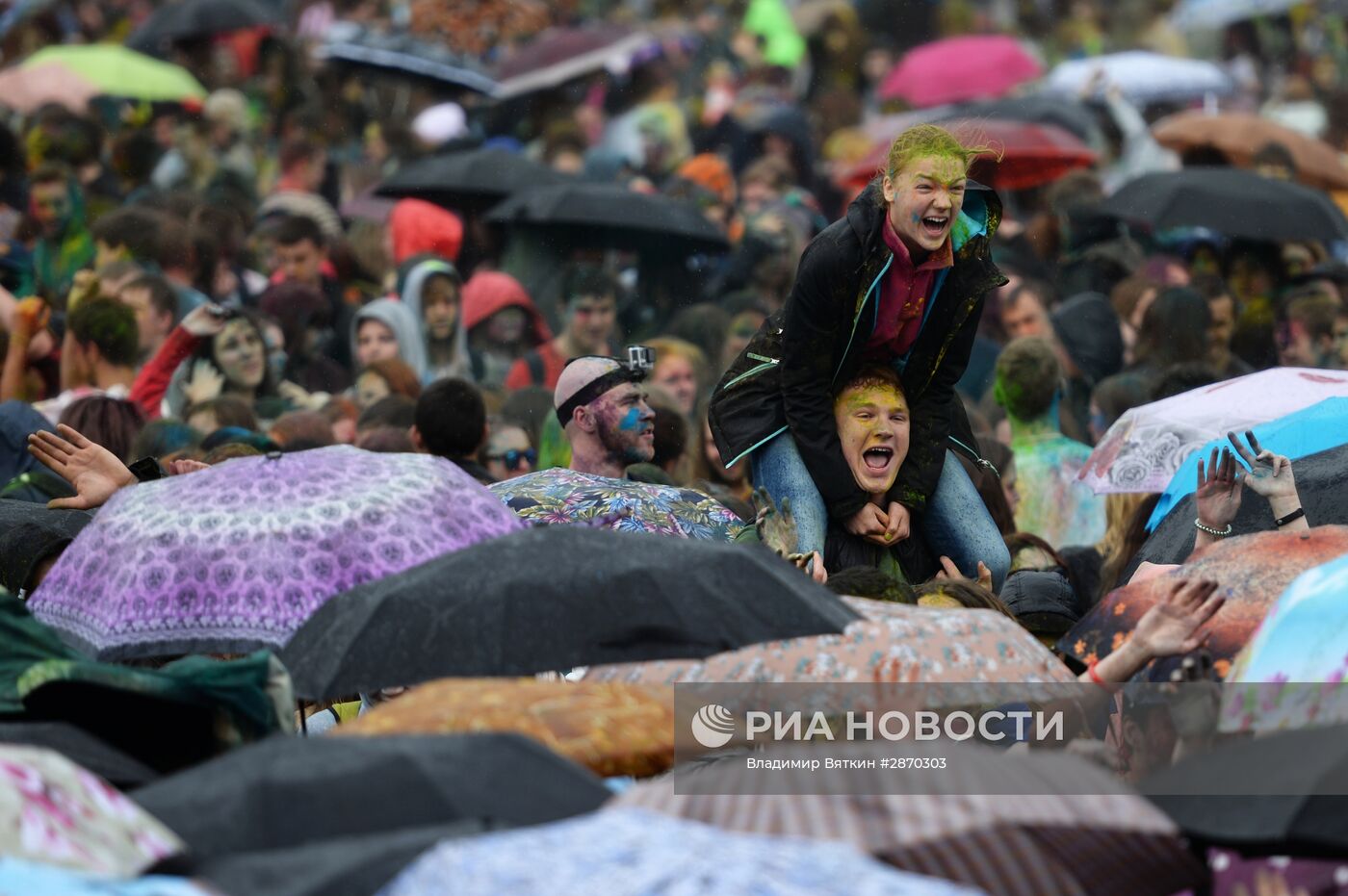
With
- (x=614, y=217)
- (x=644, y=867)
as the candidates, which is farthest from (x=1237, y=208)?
(x=644, y=867)

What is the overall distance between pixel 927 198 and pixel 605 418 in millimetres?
1900

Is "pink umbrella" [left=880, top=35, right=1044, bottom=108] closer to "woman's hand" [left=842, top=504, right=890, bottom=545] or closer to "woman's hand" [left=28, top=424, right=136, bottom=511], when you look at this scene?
"woman's hand" [left=842, top=504, right=890, bottom=545]

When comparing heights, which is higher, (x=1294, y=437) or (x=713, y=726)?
(x=1294, y=437)

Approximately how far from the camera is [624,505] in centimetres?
721

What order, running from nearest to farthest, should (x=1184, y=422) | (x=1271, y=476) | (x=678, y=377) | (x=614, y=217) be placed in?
(x=1271, y=476) → (x=1184, y=422) → (x=678, y=377) → (x=614, y=217)

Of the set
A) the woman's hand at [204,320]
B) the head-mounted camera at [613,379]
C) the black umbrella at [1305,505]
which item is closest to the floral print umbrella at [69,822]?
the black umbrella at [1305,505]

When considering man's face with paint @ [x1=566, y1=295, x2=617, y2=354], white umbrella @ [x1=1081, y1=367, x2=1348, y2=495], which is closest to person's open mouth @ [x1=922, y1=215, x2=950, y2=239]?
white umbrella @ [x1=1081, y1=367, x2=1348, y2=495]

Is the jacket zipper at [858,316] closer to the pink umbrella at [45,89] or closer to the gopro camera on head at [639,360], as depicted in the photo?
the gopro camera on head at [639,360]

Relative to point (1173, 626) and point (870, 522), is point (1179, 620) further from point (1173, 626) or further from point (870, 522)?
point (870, 522)

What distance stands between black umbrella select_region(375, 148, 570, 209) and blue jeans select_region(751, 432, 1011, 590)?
7606 mm

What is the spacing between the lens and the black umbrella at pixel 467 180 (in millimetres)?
14234

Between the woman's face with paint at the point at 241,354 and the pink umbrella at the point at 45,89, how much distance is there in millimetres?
6406

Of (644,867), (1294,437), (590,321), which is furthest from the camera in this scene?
(590,321)

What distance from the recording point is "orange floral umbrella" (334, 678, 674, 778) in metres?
4.68
